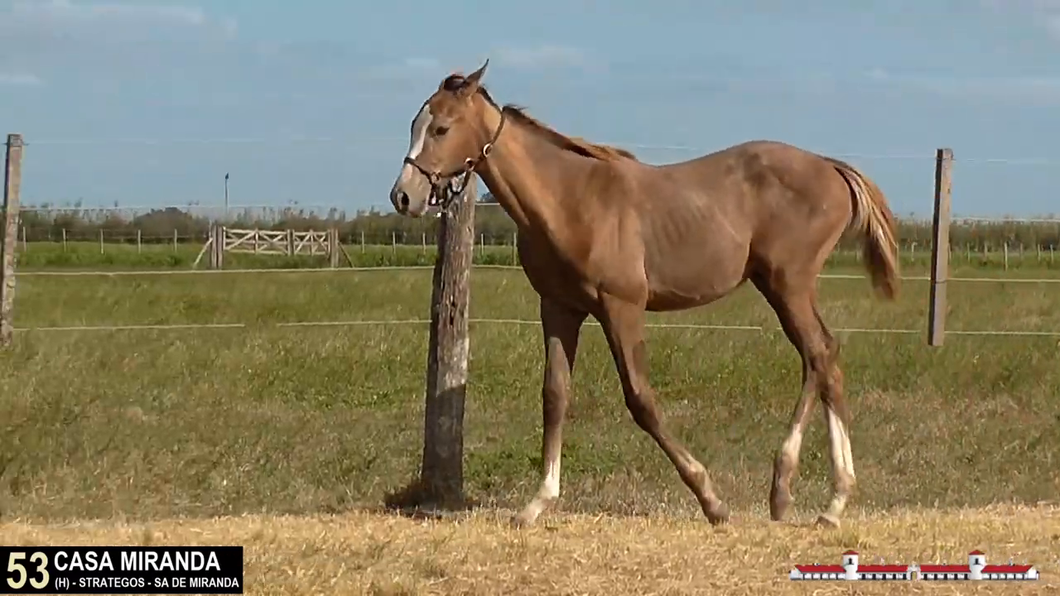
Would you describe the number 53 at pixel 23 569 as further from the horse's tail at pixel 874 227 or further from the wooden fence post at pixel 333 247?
the wooden fence post at pixel 333 247

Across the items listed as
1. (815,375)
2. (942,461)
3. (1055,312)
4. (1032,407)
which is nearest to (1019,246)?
(1055,312)

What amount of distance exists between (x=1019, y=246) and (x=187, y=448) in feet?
39.2

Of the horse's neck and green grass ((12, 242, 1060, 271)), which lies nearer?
the horse's neck

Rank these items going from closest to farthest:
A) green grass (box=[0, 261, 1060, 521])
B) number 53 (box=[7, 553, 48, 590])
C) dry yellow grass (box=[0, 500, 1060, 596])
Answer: number 53 (box=[7, 553, 48, 590]) < dry yellow grass (box=[0, 500, 1060, 596]) < green grass (box=[0, 261, 1060, 521])

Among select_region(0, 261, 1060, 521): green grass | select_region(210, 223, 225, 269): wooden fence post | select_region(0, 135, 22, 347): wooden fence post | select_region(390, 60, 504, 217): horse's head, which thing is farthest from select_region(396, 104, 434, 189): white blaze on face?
select_region(210, 223, 225, 269): wooden fence post

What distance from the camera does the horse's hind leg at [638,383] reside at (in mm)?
6805

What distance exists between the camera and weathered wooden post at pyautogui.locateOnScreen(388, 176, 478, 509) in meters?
8.34

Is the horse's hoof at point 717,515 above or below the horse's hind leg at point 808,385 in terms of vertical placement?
below

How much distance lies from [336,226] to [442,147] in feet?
30.2

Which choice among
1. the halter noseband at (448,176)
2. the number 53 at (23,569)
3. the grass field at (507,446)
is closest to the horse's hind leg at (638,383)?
the grass field at (507,446)

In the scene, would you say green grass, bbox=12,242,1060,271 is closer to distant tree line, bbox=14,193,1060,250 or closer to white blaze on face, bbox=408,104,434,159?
distant tree line, bbox=14,193,1060,250

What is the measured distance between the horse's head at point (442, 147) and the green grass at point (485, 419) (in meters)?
2.96

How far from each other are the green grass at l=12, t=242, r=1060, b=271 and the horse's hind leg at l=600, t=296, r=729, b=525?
935 cm

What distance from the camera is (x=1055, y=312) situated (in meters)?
15.1
